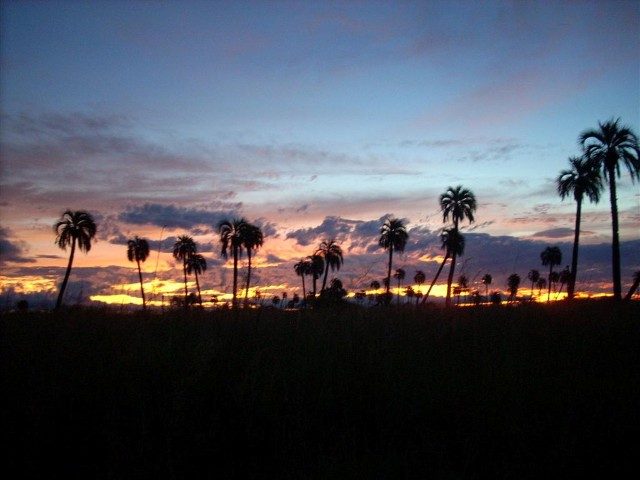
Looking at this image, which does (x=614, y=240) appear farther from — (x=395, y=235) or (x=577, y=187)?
(x=395, y=235)

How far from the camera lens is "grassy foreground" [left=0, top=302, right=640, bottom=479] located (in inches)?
152

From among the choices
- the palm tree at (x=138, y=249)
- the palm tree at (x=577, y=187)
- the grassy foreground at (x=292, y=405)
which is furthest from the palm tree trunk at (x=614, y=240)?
the palm tree at (x=138, y=249)

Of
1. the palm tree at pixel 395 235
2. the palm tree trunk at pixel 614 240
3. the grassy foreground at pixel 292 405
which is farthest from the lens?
the palm tree at pixel 395 235

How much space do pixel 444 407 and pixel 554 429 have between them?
42.1 inches

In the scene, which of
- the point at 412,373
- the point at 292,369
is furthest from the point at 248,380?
the point at 412,373

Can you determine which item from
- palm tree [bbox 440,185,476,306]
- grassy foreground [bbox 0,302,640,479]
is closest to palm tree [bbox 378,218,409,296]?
palm tree [bbox 440,185,476,306]

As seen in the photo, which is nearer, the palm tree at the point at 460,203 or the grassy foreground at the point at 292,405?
the grassy foreground at the point at 292,405

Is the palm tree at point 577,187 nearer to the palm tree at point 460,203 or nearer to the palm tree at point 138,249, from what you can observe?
the palm tree at point 460,203

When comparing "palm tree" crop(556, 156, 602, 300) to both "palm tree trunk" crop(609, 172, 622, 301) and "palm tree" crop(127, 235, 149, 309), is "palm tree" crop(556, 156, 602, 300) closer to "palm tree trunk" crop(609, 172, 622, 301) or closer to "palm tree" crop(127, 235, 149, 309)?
"palm tree trunk" crop(609, 172, 622, 301)

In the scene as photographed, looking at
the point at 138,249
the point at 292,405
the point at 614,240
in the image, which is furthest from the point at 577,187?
the point at 138,249

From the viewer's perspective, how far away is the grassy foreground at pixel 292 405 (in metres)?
3.86

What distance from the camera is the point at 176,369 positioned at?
16.0 feet

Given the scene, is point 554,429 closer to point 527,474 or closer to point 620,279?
point 527,474

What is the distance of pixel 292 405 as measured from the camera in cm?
468
